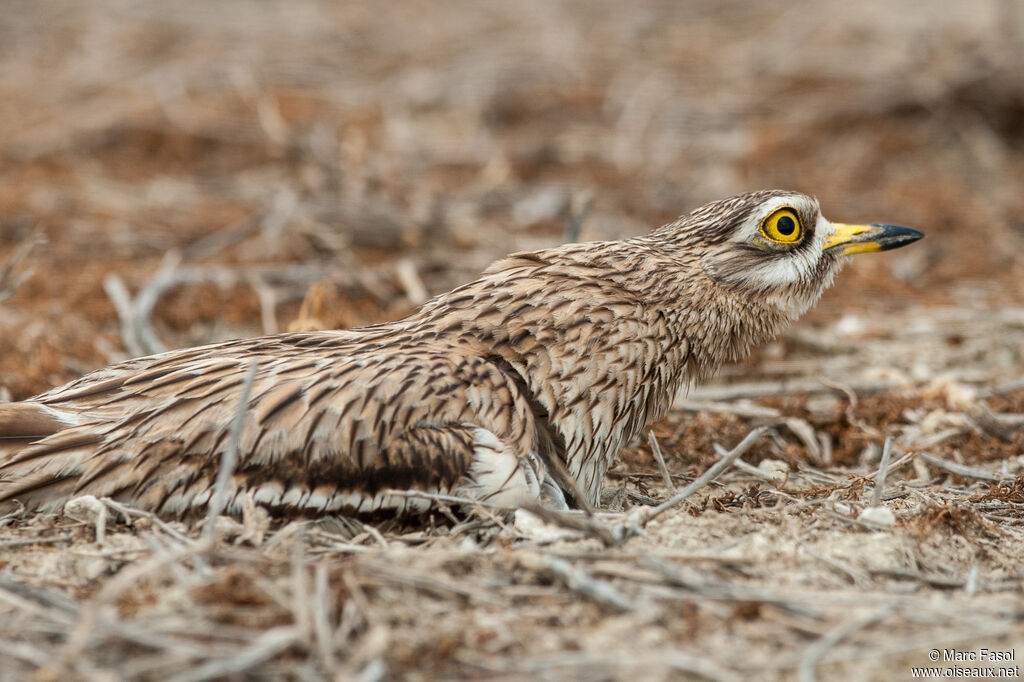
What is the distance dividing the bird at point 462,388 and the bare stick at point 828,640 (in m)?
0.80

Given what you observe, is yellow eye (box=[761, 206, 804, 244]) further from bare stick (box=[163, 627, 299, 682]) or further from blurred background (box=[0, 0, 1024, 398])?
bare stick (box=[163, 627, 299, 682])

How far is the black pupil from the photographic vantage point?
412 cm

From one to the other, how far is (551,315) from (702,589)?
1.25m

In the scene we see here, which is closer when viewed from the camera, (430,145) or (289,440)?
(289,440)

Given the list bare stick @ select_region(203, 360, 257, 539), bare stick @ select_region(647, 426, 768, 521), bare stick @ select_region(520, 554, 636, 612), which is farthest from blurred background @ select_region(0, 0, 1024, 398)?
bare stick @ select_region(520, 554, 636, 612)

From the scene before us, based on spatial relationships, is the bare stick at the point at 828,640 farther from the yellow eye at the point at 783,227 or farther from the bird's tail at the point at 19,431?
the bird's tail at the point at 19,431

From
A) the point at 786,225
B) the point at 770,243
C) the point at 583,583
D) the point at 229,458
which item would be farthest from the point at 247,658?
the point at 786,225

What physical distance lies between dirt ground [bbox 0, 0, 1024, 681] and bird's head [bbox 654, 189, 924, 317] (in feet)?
2.28

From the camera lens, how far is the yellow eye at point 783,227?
410 centimetres

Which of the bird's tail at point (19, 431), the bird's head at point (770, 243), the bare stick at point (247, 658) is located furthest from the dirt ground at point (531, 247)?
the bird's head at point (770, 243)

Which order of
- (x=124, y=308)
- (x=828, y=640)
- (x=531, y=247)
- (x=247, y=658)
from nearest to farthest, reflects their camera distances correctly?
(x=247, y=658), (x=828, y=640), (x=124, y=308), (x=531, y=247)

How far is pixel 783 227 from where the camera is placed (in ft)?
13.6

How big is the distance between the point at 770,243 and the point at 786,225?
105 millimetres

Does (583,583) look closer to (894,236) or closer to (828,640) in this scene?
(828,640)
